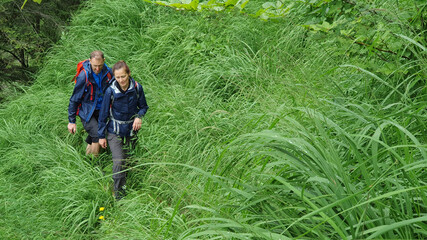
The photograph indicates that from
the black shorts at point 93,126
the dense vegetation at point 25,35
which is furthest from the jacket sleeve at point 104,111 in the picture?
the dense vegetation at point 25,35

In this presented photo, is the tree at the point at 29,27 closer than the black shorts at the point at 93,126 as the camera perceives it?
No

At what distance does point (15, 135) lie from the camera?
6.35m

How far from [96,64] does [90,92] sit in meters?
0.35

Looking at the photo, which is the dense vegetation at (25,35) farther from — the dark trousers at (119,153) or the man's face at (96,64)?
the dark trousers at (119,153)

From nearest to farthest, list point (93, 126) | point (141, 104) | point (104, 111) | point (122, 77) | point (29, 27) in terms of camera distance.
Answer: point (122, 77) < point (104, 111) < point (141, 104) < point (93, 126) < point (29, 27)

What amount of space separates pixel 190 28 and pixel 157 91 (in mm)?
1577

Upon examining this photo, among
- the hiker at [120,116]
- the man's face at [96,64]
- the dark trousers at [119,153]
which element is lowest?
the dark trousers at [119,153]

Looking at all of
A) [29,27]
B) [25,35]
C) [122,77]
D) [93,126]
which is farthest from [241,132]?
[29,27]

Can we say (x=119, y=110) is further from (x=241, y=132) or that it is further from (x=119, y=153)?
(x=241, y=132)

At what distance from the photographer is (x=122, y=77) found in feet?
15.3

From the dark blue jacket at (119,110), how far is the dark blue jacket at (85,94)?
399 millimetres

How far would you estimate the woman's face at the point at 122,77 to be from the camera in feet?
15.2

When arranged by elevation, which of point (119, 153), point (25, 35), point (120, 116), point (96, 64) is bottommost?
point (119, 153)

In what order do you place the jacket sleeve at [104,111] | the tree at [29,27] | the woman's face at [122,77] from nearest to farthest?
1. the woman's face at [122,77]
2. the jacket sleeve at [104,111]
3. the tree at [29,27]
